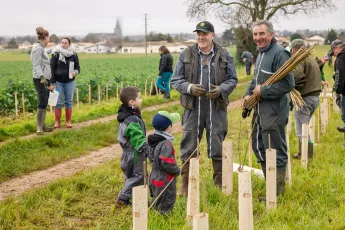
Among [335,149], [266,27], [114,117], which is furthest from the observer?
[114,117]

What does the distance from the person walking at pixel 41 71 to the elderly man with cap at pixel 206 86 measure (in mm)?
4117

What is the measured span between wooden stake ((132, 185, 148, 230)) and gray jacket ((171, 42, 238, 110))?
2.26 metres

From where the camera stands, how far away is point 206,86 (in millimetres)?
5152

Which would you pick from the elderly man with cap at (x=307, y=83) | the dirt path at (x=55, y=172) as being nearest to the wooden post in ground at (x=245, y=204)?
the dirt path at (x=55, y=172)

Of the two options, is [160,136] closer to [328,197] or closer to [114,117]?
[328,197]

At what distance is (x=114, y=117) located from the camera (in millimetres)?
11531

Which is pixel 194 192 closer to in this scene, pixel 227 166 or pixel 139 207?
pixel 139 207

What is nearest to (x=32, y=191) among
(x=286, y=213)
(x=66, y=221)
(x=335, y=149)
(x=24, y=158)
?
(x=66, y=221)

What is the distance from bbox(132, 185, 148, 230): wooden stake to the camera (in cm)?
296

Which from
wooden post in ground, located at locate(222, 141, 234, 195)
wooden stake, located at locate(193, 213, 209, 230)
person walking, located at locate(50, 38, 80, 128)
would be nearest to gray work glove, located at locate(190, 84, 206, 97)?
wooden post in ground, located at locate(222, 141, 234, 195)

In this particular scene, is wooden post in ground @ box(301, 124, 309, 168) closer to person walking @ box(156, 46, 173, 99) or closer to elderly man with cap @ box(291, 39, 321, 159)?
elderly man with cap @ box(291, 39, 321, 159)

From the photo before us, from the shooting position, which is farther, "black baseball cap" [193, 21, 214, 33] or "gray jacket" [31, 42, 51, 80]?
"gray jacket" [31, 42, 51, 80]

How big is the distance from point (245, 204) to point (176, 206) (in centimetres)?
123

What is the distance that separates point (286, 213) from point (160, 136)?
155 cm
